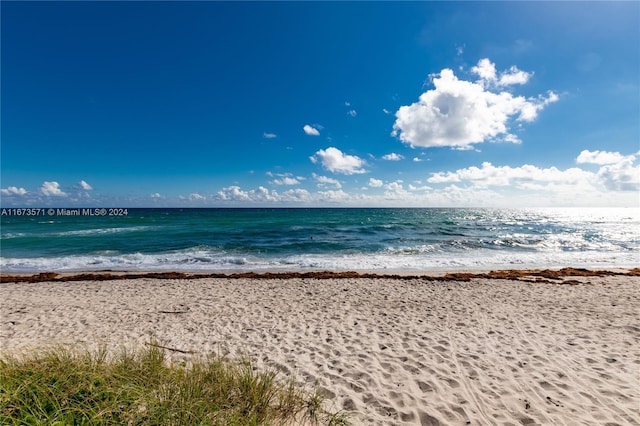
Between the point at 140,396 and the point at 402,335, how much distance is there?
5.47 meters

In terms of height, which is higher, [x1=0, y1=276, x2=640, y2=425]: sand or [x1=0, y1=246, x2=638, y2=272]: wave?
[x1=0, y1=276, x2=640, y2=425]: sand

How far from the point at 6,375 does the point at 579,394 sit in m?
7.83

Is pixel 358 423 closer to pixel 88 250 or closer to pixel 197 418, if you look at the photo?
pixel 197 418

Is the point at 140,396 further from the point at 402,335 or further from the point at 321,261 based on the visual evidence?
the point at 321,261

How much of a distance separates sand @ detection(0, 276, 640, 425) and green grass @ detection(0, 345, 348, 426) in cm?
93

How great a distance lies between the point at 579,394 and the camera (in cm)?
435

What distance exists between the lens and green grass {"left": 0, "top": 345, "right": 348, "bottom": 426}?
2.69m

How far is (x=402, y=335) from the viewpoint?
261 inches

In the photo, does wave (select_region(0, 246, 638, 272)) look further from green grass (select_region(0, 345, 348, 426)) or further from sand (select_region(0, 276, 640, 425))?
green grass (select_region(0, 345, 348, 426))

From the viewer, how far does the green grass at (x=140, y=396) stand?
2.69m

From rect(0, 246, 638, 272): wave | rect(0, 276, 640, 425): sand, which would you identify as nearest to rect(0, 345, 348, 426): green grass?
rect(0, 276, 640, 425): sand

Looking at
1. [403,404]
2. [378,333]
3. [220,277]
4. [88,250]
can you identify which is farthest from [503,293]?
[88,250]

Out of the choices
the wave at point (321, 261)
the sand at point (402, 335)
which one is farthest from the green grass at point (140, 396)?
the wave at point (321, 261)

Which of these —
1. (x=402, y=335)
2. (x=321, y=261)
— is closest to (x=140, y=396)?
(x=402, y=335)
